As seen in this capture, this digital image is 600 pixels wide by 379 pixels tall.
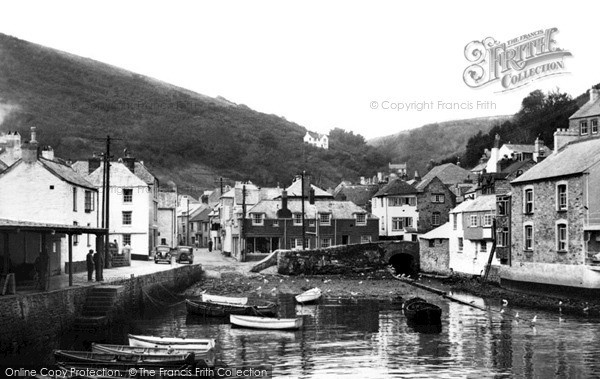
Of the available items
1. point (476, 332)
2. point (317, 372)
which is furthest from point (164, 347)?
point (476, 332)

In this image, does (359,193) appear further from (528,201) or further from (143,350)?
(143,350)

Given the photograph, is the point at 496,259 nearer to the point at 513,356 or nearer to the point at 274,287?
the point at 274,287

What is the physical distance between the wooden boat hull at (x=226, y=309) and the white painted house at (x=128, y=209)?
100ft

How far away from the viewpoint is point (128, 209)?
75750 millimetres

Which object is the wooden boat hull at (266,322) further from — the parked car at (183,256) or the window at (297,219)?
the window at (297,219)

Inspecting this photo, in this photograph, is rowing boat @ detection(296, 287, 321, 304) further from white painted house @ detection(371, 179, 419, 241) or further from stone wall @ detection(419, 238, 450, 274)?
white painted house @ detection(371, 179, 419, 241)

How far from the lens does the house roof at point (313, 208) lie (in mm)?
86438

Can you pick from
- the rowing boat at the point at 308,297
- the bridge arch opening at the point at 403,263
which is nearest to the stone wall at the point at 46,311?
the rowing boat at the point at 308,297

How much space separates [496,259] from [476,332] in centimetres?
2490

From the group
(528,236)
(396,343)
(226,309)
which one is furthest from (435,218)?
(396,343)

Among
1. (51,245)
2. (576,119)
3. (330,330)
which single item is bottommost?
(330,330)

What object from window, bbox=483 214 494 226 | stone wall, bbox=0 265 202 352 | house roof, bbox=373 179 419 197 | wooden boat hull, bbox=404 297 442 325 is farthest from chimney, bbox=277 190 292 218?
wooden boat hull, bbox=404 297 442 325

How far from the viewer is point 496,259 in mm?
63906

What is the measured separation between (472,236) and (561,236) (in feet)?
54.5
